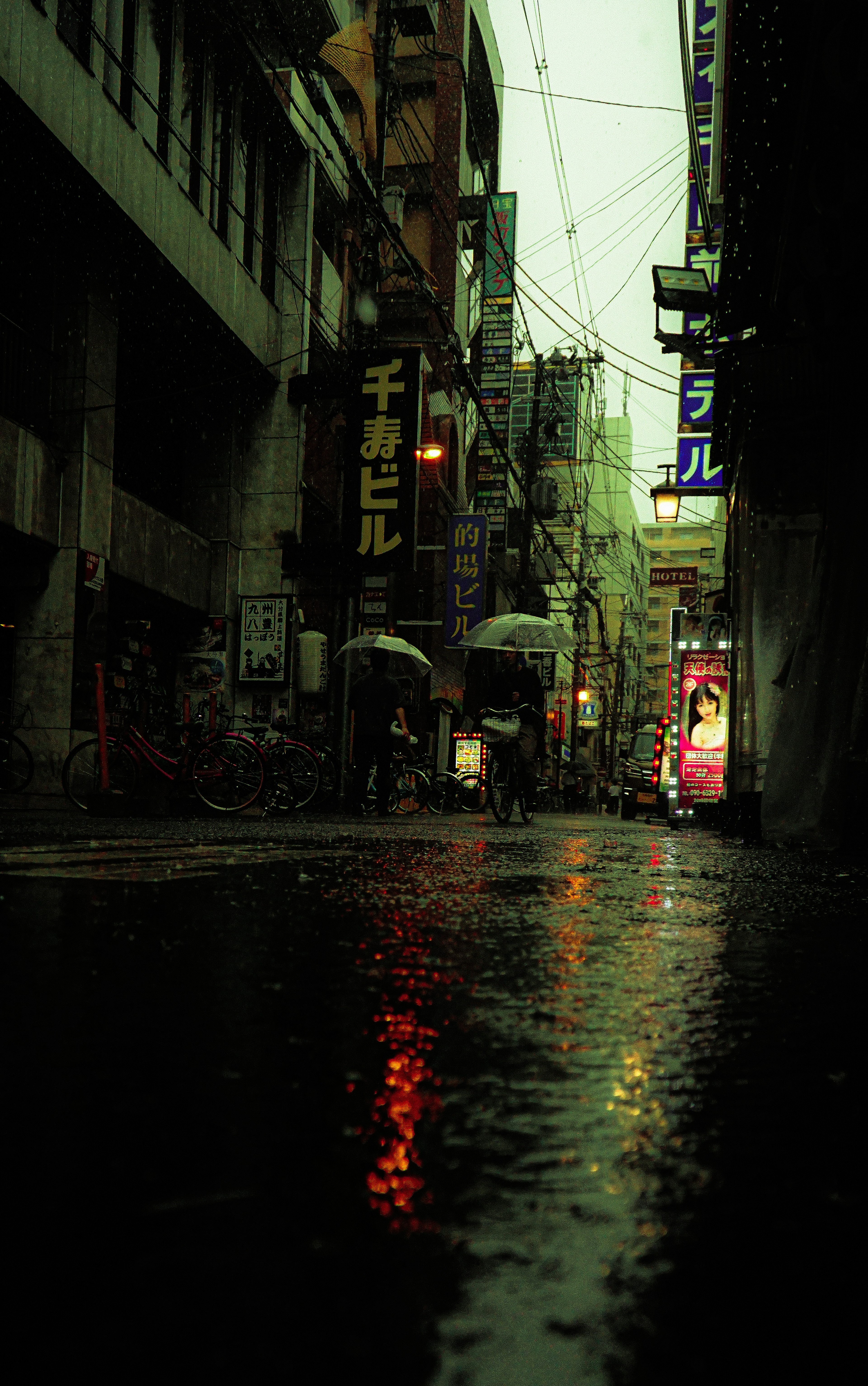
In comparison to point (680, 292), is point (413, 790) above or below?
below

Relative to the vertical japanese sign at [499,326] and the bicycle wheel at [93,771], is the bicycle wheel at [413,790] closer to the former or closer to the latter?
the bicycle wheel at [93,771]

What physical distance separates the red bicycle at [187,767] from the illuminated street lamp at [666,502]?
8.58 metres

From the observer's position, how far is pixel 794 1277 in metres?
0.62

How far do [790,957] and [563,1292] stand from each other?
1.65 meters

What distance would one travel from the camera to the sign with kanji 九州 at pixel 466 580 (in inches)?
992

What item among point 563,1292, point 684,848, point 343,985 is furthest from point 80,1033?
point 684,848

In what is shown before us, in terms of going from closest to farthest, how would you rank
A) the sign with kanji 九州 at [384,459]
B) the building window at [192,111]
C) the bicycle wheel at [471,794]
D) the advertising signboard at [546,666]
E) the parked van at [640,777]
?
the building window at [192,111], the sign with kanji 九州 at [384,459], the bicycle wheel at [471,794], the parked van at [640,777], the advertising signboard at [546,666]

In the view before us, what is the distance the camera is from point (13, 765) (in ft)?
36.8

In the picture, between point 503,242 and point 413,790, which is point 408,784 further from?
point 503,242

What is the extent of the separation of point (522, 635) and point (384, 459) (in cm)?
338

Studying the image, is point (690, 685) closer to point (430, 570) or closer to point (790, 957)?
point (790, 957)

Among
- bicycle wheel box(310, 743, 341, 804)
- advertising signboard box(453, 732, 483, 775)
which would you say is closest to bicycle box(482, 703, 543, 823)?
bicycle wheel box(310, 743, 341, 804)

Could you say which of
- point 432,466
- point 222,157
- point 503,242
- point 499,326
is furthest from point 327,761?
point 503,242

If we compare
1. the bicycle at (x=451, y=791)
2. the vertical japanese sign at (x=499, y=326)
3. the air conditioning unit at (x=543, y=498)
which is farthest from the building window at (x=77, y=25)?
the air conditioning unit at (x=543, y=498)
